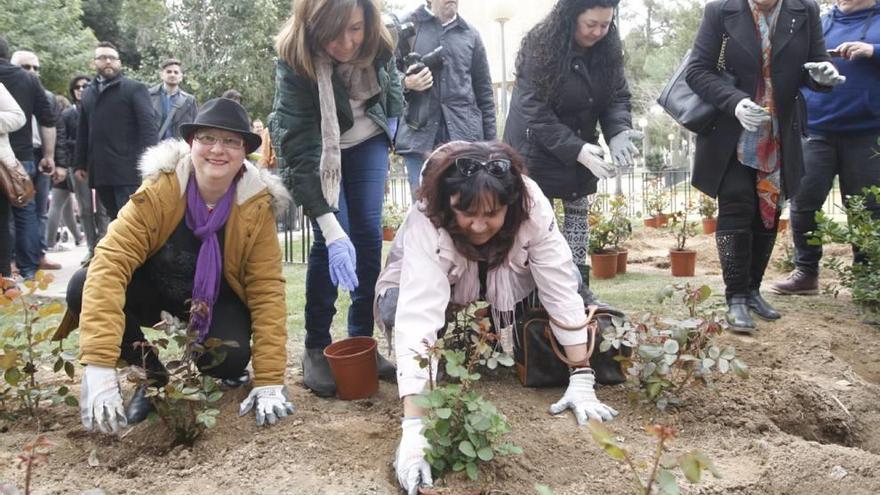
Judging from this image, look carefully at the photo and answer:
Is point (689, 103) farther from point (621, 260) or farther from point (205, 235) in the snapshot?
point (205, 235)

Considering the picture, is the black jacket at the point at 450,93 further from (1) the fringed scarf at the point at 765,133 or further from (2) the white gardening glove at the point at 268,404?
(2) the white gardening glove at the point at 268,404

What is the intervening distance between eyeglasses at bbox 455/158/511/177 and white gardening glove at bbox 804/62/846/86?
6.18ft

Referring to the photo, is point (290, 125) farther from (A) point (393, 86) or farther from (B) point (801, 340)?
(B) point (801, 340)

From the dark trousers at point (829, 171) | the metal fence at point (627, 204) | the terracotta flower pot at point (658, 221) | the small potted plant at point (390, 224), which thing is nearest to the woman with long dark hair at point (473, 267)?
the metal fence at point (627, 204)

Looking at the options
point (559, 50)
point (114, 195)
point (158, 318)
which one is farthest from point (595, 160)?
point (114, 195)

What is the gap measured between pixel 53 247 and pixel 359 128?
7022 mm

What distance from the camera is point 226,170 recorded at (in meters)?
2.38

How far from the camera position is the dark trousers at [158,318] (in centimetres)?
249

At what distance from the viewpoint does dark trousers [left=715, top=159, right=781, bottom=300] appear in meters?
3.43

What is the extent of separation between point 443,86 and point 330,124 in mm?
1570

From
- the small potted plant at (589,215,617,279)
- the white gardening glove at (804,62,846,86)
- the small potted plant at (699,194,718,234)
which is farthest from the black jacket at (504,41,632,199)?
the small potted plant at (699,194,718,234)

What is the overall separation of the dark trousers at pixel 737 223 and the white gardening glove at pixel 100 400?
2.72m

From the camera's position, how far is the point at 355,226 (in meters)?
2.87

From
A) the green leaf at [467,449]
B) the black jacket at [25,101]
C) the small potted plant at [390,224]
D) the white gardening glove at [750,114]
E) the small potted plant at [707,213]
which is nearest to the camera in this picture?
the green leaf at [467,449]
